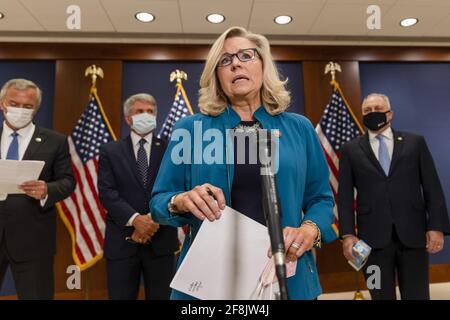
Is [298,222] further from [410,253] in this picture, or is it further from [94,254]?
[94,254]

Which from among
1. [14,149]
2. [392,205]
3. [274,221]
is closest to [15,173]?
[14,149]

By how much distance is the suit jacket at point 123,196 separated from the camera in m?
2.25

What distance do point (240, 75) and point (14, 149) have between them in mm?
1936

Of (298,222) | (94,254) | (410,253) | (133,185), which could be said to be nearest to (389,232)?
(410,253)

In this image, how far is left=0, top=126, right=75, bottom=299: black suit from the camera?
6.85ft

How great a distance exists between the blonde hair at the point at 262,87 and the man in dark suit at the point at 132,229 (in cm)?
126

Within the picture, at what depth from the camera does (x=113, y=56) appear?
431 centimetres

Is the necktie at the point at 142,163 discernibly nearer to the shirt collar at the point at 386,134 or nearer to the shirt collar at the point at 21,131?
the shirt collar at the point at 21,131

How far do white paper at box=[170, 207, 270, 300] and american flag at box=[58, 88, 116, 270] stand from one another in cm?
288

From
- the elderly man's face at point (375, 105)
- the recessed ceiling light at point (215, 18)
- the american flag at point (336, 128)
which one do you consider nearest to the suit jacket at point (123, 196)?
the elderly man's face at point (375, 105)

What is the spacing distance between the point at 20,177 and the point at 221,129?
1.57 m

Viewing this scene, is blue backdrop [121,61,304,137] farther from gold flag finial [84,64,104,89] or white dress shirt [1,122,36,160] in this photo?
white dress shirt [1,122,36,160]

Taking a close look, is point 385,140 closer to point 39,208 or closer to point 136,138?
point 136,138

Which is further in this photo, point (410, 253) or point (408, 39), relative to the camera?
point (408, 39)
